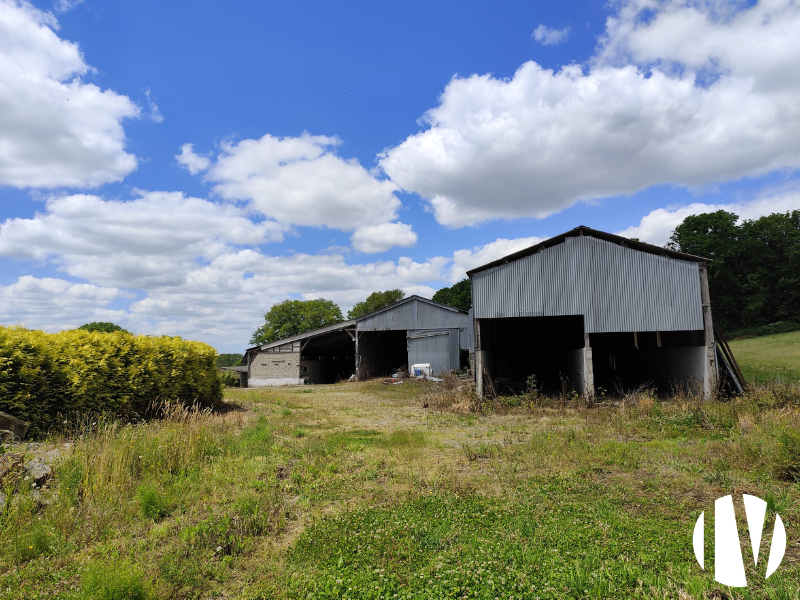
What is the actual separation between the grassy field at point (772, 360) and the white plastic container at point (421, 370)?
615 inches

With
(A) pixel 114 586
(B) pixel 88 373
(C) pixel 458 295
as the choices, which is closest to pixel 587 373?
(B) pixel 88 373

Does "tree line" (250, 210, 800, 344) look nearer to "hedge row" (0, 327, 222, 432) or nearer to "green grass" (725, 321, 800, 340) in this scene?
"green grass" (725, 321, 800, 340)

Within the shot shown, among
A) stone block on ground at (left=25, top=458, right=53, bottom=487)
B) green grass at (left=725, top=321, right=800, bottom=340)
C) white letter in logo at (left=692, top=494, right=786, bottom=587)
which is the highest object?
green grass at (left=725, top=321, right=800, bottom=340)

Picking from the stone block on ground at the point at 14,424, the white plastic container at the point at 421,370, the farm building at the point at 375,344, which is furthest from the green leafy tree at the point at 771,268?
the stone block on ground at the point at 14,424

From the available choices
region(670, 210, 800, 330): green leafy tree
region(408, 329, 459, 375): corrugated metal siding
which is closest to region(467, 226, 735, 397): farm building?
region(408, 329, 459, 375): corrugated metal siding

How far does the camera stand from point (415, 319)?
2894 centimetres

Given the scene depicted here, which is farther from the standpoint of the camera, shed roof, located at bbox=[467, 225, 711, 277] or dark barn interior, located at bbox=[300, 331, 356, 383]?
dark barn interior, located at bbox=[300, 331, 356, 383]

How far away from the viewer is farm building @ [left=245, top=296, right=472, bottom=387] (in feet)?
94.0

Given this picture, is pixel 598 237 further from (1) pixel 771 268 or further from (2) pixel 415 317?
(1) pixel 771 268

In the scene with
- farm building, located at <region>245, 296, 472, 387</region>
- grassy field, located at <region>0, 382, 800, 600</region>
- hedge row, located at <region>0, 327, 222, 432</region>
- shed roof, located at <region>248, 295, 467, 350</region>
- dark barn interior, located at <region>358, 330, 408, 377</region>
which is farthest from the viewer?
dark barn interior, located at <region>358, 330, 408, 377</region>

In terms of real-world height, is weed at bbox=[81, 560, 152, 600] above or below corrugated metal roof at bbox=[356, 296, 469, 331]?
below

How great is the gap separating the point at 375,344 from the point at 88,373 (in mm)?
24446

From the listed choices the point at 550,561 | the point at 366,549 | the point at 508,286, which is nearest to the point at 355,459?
the point at 366,549

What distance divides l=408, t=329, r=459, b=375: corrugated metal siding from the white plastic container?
437mm
